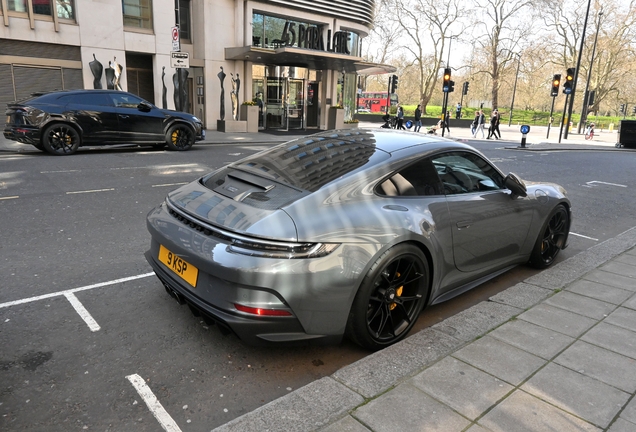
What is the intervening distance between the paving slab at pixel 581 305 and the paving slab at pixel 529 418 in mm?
1482

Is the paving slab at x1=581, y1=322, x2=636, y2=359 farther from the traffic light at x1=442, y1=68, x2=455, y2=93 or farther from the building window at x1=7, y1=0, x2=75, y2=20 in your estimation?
the traffic light at x1=442, y1=68, x2=455, y2=93

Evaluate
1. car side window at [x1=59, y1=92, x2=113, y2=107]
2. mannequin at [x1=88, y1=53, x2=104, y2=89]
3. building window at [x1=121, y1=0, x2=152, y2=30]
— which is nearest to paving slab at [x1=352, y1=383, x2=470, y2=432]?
car side window at [x1=59, y1=92, x2=113, y2=107]

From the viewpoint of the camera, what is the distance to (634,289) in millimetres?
4234

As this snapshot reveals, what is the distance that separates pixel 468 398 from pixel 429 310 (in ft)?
4.91

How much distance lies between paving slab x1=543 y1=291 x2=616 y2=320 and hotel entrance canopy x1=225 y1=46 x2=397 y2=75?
63.2 ft

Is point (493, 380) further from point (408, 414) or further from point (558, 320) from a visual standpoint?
point (558, 320)

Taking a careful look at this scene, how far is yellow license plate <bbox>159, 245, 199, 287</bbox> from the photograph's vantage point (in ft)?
9.45

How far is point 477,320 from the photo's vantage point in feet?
11.5

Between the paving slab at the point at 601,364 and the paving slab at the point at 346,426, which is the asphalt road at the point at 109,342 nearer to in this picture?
the paving slab at the point at 346,426

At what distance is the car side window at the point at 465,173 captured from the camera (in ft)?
12.3

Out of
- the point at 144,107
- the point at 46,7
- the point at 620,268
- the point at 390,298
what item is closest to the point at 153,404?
the point at 390,298

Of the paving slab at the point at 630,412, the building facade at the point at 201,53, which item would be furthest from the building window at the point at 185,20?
the paving slab at the point at 630,412

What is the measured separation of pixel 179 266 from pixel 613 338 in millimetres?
3065

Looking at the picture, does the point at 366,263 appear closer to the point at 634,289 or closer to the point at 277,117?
the point at 634,289
